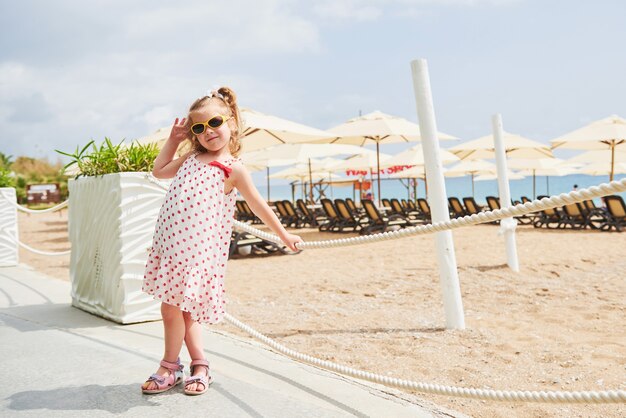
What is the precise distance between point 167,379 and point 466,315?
3379mm

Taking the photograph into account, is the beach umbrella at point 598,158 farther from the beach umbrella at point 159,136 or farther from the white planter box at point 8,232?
the white planter box at point 8,232

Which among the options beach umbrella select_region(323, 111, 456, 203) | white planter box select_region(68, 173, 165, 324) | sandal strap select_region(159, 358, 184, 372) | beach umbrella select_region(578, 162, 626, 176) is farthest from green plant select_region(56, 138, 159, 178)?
beach umbrella select_region(578, 162, 626, 176)

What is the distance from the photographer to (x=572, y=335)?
459cm

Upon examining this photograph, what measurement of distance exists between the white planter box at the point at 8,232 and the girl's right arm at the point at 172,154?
21.5ft

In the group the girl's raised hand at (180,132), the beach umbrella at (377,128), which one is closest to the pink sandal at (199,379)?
the girl's raised hand at (180,132)

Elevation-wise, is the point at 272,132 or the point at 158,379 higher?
the point at 272,132

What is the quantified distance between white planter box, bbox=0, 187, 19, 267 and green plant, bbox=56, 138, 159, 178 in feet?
14.7

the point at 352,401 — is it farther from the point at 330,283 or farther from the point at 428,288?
the point at 330,283

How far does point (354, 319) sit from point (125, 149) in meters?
2.45

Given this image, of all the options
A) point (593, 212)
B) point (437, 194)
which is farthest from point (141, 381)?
point (593, 212)

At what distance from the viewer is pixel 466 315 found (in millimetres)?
5309

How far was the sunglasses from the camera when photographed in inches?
101

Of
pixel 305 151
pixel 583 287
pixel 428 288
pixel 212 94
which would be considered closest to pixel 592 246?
pixel 583 287

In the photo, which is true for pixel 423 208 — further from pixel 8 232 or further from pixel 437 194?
pixel 437 194
